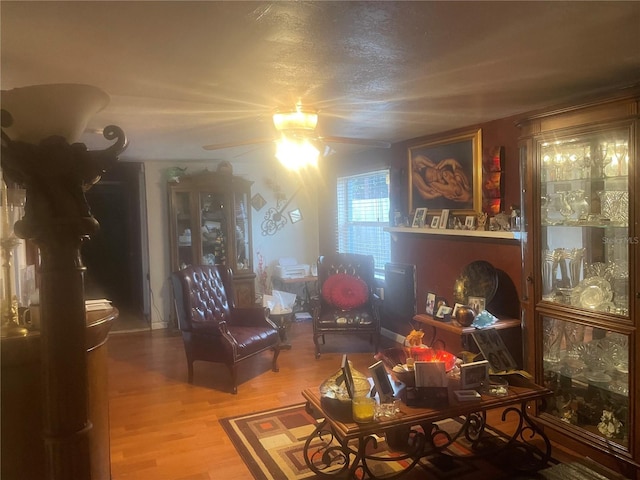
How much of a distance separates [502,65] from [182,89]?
5.32 feet

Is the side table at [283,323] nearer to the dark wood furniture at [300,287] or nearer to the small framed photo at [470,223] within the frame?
the dark wood furniture at [300,287]

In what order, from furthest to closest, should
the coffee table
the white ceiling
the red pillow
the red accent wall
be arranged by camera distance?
the red pillow → the red accent wall → the coffee table → the white ceiling

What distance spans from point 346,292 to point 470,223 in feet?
5.33

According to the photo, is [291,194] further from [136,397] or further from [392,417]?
[392,417]

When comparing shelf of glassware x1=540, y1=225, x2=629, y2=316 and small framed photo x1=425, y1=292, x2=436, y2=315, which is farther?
small framed photo x1=425, y1=292, x2=436, y2=315

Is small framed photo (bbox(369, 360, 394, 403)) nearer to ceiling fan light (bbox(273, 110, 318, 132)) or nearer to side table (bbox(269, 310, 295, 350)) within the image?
ceiling fan light (bbox(273, 110, 318, 132))

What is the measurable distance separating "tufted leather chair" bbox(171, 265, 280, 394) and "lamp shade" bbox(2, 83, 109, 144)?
3.09 m

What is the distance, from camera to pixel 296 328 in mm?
6078

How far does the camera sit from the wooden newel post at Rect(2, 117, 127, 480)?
1.18 m

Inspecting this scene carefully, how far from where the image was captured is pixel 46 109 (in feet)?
4.12

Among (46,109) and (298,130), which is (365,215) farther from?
(46,109)

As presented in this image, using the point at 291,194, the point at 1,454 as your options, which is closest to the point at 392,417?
the point at 1,454

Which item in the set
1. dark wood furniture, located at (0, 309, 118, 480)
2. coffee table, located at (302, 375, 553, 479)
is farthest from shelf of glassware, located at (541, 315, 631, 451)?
dark wood furniture, located at (0, 309, 118, 480)

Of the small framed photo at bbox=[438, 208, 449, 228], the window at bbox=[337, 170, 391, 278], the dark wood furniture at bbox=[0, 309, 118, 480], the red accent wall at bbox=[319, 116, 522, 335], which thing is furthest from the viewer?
the window at bbox=[337, 170, 391, 278]
